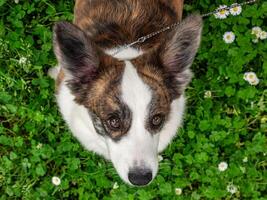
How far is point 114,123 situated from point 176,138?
53.9 inches

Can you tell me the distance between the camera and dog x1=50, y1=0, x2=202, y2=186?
3369 mm

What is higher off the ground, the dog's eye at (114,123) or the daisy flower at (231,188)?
the dog's eye at (114,123)

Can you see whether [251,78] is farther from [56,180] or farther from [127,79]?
[56,180]

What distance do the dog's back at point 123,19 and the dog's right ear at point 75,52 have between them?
0.39m

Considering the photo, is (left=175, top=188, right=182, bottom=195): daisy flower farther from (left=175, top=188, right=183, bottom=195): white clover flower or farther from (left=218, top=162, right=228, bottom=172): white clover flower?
(left=218, top=162, right=228, bottom=172): white clover flower

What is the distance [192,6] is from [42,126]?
1799 millimetres

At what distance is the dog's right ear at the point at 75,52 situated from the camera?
10.4 feet

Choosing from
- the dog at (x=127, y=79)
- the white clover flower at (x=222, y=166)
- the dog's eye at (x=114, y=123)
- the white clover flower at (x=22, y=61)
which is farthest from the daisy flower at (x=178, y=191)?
the white clover flower at (x=22, y=61)

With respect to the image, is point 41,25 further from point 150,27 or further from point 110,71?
point 110,71

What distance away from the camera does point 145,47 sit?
3824 mm

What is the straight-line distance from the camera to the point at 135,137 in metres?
3.46

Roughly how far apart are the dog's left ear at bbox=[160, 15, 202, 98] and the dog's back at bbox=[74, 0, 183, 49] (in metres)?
0.33

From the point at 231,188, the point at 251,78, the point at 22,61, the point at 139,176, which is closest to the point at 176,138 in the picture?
the point at 231,188

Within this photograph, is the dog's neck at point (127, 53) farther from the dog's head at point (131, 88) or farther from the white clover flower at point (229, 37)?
the white clover flower at point (229, 37)
